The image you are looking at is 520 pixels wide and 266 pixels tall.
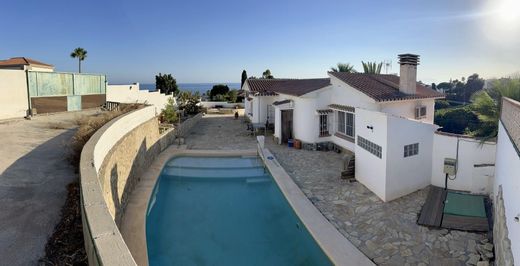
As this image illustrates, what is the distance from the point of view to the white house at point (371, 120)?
46.8 feet

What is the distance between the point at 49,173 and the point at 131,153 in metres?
5.74

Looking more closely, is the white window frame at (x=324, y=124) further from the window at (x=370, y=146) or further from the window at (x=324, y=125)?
the window at (x=370, y=146)

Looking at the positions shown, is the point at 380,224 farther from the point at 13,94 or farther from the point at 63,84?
the point at 63,84

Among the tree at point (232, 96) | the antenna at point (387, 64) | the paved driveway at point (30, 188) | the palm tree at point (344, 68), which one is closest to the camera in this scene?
the paved driveway at point (30, 188)

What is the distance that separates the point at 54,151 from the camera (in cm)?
1394

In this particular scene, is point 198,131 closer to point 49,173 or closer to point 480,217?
point 49,173

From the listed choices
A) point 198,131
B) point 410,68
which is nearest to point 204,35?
point 198,131

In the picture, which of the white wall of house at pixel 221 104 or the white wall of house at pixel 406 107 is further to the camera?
the white wall of house at pixel 221 104

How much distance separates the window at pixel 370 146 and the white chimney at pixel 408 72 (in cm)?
741

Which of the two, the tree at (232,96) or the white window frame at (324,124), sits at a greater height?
the tree at (232,96)

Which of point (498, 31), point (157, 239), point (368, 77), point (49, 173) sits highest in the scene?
point (498, 31)

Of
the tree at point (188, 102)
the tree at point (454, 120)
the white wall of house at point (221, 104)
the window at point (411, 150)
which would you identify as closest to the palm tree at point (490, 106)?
the window at point (411, 150)

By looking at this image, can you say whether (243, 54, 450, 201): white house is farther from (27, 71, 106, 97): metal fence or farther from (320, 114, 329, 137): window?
(27, 71, 106, 97): metal fence

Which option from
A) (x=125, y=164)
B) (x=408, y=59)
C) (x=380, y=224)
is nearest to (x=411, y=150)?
(x=380, y=224)
